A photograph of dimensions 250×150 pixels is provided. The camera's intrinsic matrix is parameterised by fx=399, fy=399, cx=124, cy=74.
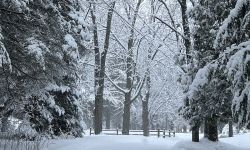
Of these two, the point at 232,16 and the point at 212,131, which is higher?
the point at 232,16

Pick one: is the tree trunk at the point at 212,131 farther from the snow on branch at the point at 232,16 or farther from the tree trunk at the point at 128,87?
the tree trunk at the point at 128,87

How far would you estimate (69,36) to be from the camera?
11359 millimetres

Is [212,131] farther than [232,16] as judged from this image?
Yes

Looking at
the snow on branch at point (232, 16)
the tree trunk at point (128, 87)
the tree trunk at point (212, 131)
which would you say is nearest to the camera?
the snow on branch at point (232, 16)

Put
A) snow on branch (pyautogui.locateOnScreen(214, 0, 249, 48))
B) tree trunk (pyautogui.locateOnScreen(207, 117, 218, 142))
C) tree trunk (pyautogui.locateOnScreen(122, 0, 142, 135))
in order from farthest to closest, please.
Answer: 1. tree trunk (pyautogui.locateOnScreen(122, 0, 142, 135))
2. tree trunk (pyautogui.locateOnScreen(207, 117, 218, 142))
3. snow on branch (pyautogui.locateOnScreen(214, 0, 249, 48))

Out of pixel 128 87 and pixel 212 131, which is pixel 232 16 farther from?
pixel 128 87

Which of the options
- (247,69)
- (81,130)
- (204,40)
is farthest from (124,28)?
(247,69)

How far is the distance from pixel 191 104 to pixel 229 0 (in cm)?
362

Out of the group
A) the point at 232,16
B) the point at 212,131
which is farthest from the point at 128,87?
the point at 232,16

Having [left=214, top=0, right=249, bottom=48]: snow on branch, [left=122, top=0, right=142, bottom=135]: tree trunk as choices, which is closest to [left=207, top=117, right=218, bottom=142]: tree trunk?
[left=214, top=0, right=249, bottom=48]: snow on branch

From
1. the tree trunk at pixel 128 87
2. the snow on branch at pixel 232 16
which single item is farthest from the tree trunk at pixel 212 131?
the tree trunk at pixel 128 87

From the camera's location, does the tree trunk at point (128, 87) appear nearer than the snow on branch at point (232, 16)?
No

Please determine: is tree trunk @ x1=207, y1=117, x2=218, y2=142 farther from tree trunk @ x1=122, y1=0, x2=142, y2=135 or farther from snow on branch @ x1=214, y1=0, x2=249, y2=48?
tree trunk @ x1=122, y1=0, x2=142, y2=135

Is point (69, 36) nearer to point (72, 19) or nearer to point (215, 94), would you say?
point (72, 19)
